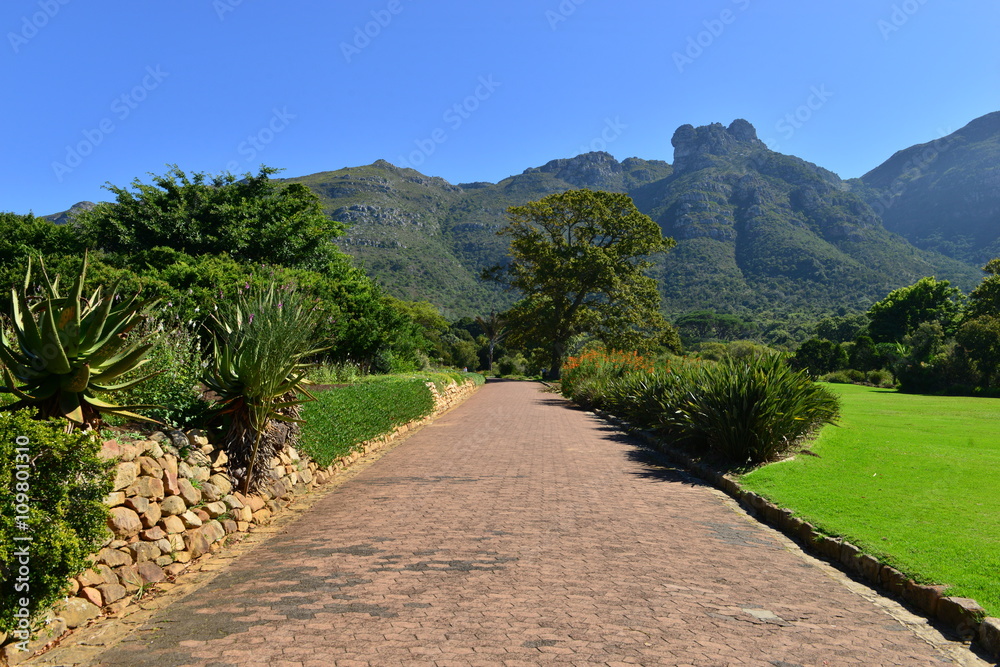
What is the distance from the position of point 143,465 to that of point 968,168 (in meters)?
170

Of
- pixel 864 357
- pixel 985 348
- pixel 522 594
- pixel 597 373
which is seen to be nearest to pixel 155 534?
pixel 522 594

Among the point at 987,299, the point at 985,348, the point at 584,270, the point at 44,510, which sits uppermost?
the point at 584,270

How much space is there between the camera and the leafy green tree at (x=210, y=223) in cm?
2289

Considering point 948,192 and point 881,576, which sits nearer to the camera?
point 881,576

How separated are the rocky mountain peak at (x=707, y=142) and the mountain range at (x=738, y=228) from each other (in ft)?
2.66

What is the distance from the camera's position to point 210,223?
23922mm

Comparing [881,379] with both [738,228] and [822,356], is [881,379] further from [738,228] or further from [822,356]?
[738,228]

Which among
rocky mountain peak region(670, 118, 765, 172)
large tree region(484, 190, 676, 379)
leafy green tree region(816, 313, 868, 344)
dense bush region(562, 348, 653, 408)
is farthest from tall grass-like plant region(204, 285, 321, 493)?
rocky mountain peak region(670, 118, 765, 172)

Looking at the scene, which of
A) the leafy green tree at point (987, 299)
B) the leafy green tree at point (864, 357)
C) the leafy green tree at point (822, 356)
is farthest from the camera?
the leafy green tree at point (822, 356)

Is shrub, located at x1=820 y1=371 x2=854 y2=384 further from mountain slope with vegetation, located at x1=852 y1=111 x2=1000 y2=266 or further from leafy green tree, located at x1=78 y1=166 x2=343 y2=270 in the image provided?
mountain slope with vegetation, located at x1=852 y1=111 x2=1000 y2=266

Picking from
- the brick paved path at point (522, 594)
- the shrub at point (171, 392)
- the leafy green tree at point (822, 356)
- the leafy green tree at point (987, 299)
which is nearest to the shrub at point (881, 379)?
the leafy green tree at point (987, 299)

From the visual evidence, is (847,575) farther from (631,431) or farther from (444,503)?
(631,431)

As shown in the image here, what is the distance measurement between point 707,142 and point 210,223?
5693 inches

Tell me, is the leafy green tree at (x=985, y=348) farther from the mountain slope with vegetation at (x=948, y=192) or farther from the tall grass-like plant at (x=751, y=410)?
the mountain slope with vegetation at (x=948, y=192)
